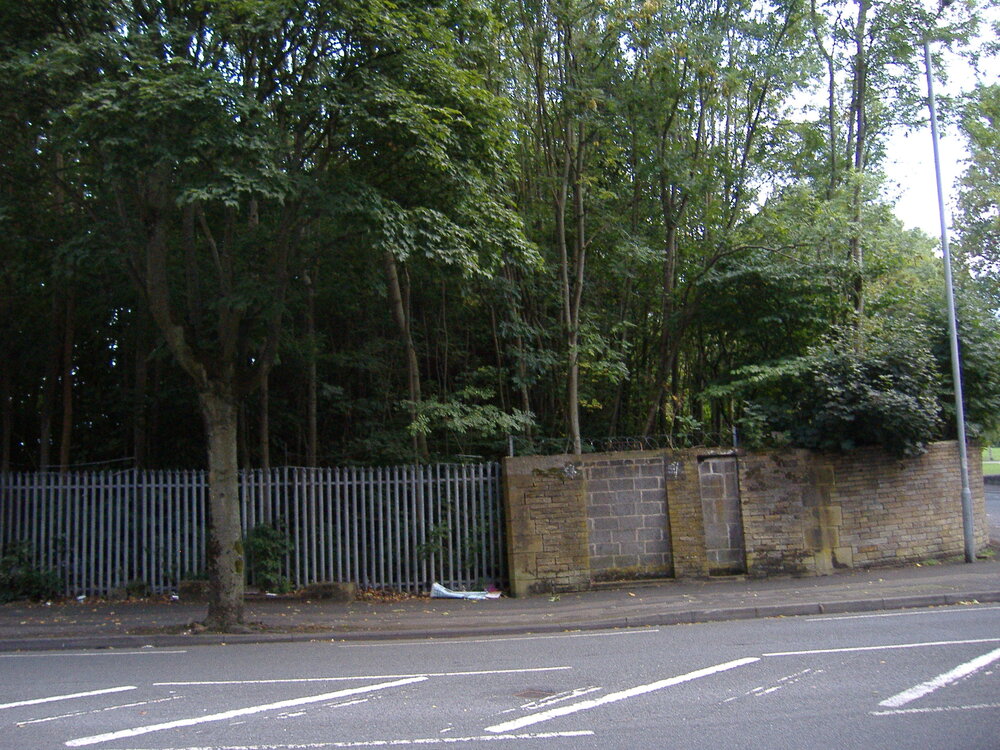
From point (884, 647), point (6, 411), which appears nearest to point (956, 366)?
point (884, 647)

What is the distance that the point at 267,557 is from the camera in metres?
14.9

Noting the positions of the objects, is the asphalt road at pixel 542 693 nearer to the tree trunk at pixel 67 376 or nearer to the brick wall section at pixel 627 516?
the brick wall section at pixel 627 516

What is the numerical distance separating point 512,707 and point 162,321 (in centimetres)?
730

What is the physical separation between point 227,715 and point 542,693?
257 cm

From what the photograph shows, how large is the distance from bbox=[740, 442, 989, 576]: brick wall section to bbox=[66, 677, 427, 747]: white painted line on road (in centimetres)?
911

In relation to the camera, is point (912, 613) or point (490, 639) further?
point (912, 613)

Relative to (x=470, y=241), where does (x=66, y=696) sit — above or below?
below

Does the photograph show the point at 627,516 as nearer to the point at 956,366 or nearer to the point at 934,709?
the point at 956,366

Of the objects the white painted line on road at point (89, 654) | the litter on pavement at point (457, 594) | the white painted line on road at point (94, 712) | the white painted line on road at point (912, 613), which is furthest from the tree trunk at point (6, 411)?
the white painted line on road at point (912, 613)

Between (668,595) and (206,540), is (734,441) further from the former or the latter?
(206,540)

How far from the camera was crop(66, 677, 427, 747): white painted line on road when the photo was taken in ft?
20.5

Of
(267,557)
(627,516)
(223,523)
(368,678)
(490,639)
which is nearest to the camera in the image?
(368,678)

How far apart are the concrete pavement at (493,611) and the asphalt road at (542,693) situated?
807 millimetres

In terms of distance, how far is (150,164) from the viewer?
10.4 metres
